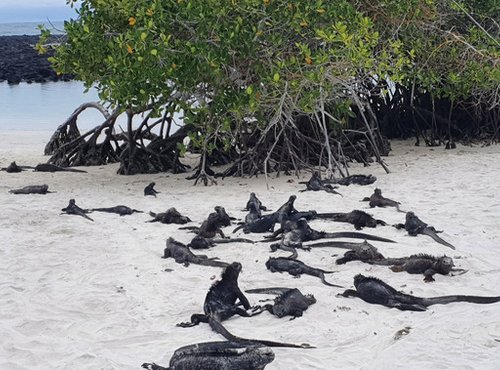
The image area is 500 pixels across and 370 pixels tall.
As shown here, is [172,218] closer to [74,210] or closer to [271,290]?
[74,210]

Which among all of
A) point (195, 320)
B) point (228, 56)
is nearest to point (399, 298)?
point (195, 320)

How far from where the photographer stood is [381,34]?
944 cm

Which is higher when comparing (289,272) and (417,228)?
(417,228)

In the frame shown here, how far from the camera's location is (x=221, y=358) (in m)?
3.19

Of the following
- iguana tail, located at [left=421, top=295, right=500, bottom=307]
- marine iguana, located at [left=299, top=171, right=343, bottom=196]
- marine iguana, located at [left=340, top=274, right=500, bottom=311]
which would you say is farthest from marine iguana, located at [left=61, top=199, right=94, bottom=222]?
iguana tail, located at [left=421, top=295, right=500, bottom=307]

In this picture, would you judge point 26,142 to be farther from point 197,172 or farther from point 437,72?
point 437,72

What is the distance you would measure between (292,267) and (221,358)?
1.72 meters

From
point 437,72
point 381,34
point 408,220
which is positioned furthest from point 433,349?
point 437,72

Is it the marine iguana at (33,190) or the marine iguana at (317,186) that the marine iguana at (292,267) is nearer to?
the marine iguana at (317,186)

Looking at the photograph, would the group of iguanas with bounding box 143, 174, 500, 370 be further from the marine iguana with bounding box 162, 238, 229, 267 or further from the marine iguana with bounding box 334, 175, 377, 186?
the marine iguana with bounding box 334, 175, 377, 186

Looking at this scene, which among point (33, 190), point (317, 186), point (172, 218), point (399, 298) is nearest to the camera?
point (399, 298)

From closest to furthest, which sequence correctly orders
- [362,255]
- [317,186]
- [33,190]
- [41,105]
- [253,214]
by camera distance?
[362,255] → [253,214] → [317,186] → [33,190] → [41,105]

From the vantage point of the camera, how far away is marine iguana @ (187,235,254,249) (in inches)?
218

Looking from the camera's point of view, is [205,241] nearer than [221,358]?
No
